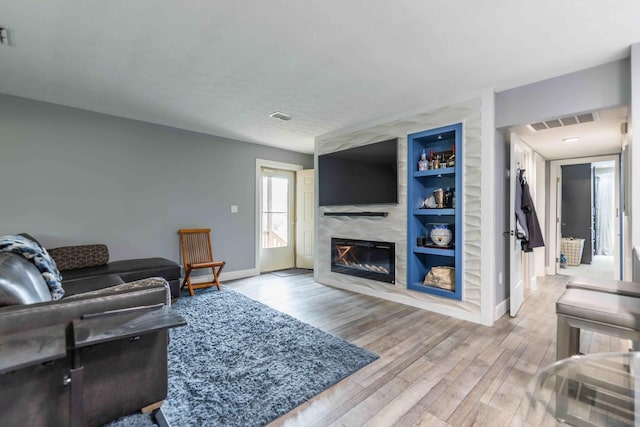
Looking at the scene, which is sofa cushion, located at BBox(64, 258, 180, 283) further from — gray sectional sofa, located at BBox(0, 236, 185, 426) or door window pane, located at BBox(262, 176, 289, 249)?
door window pane, located at BBox(262, 176, 289, 249)

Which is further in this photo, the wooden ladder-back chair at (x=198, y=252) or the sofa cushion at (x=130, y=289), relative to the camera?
the wooden ladder-back chair at (x=198, y=252)

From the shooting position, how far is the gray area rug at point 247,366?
1561 mm

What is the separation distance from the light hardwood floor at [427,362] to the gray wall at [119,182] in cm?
171

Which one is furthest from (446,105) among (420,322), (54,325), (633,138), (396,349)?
(54,325)

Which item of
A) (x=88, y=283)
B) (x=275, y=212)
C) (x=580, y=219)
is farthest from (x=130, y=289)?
(x=580, y=219)

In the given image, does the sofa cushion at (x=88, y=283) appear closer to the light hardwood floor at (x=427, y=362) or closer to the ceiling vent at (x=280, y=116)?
the light hardwood floor at (x=427, y=362)

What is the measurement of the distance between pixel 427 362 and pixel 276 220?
387 cm

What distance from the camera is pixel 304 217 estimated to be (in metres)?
5.52

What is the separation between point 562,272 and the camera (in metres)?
5.18

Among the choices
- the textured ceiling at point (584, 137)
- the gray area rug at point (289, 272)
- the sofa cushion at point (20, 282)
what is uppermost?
the textured ceiling at point (584, 137)

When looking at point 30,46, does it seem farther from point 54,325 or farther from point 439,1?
point 439,1

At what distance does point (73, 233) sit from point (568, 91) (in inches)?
207

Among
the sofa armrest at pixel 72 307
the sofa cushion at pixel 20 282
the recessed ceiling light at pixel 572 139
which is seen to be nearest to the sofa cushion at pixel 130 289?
the sofa armrest at pixel 72 307

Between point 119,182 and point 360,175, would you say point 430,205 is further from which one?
point 119,182
